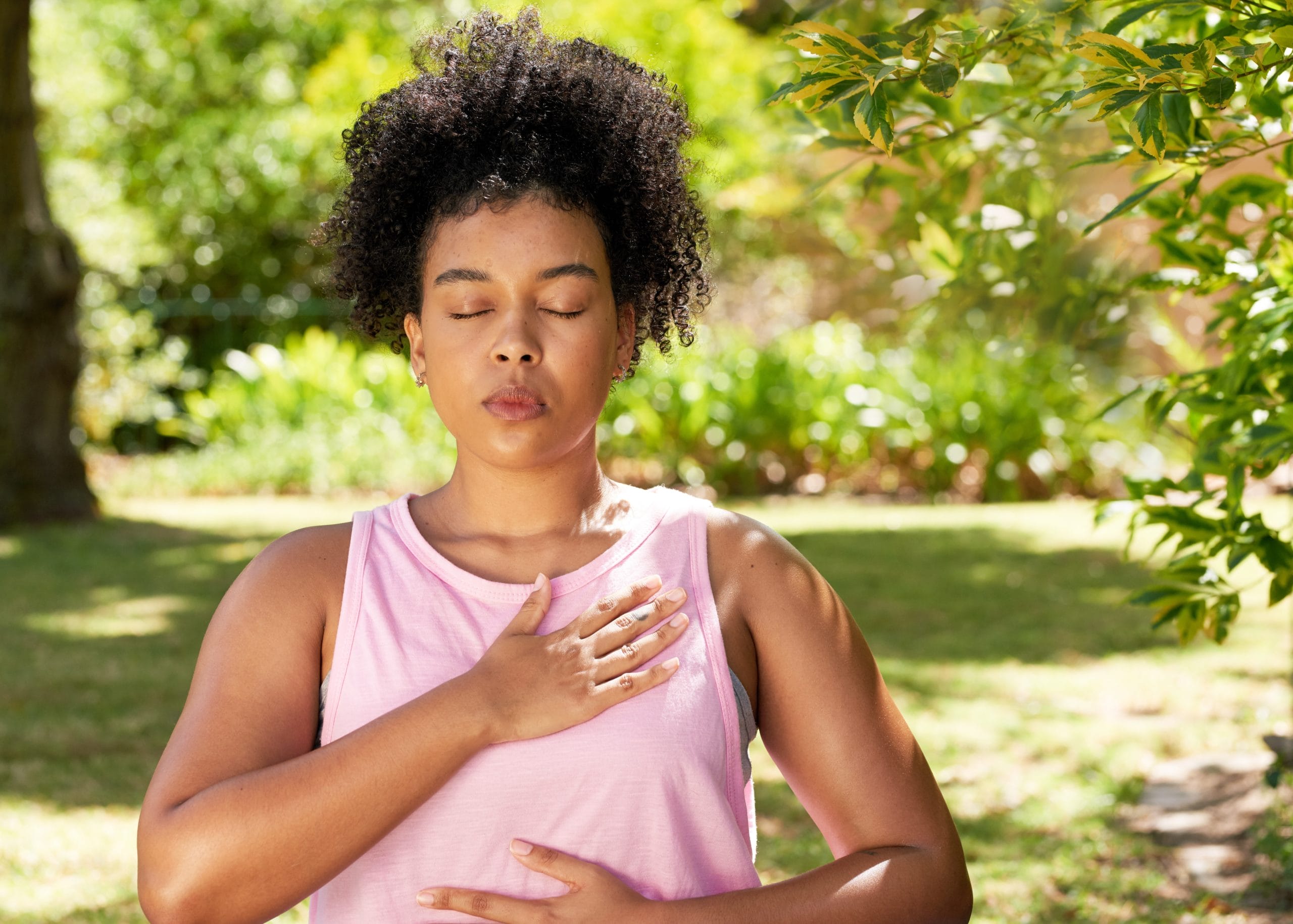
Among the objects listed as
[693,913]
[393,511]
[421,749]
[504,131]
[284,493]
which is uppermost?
[504,131]

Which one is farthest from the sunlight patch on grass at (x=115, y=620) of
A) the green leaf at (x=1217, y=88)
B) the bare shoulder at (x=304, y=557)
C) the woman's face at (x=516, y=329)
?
the green leaf at (x=1217, y=88)

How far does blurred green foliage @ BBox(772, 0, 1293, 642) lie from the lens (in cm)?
179

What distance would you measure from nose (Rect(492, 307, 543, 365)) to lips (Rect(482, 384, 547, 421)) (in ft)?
0.12

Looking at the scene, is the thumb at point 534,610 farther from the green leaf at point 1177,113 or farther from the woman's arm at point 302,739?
the green leaf at point 1177,113

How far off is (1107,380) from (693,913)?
461 cm

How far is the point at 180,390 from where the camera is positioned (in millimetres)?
13914

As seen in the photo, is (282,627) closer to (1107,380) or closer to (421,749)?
(421,749)

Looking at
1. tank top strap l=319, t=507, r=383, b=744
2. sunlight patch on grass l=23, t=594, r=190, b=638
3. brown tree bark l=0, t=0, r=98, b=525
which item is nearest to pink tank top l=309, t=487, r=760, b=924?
tank top strap l=319, t=507, r=383, b=744

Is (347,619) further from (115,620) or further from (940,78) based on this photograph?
(115,620)

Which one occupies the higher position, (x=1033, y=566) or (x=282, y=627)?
(x=282, y=627)

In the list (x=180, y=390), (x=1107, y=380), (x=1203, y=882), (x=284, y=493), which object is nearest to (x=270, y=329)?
(x=180, y=390)

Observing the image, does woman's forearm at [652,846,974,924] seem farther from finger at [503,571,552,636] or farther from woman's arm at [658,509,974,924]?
finger at [503,571,552,636]

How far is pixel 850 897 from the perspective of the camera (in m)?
1.72

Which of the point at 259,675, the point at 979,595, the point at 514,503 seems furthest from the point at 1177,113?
the point at 979,595
